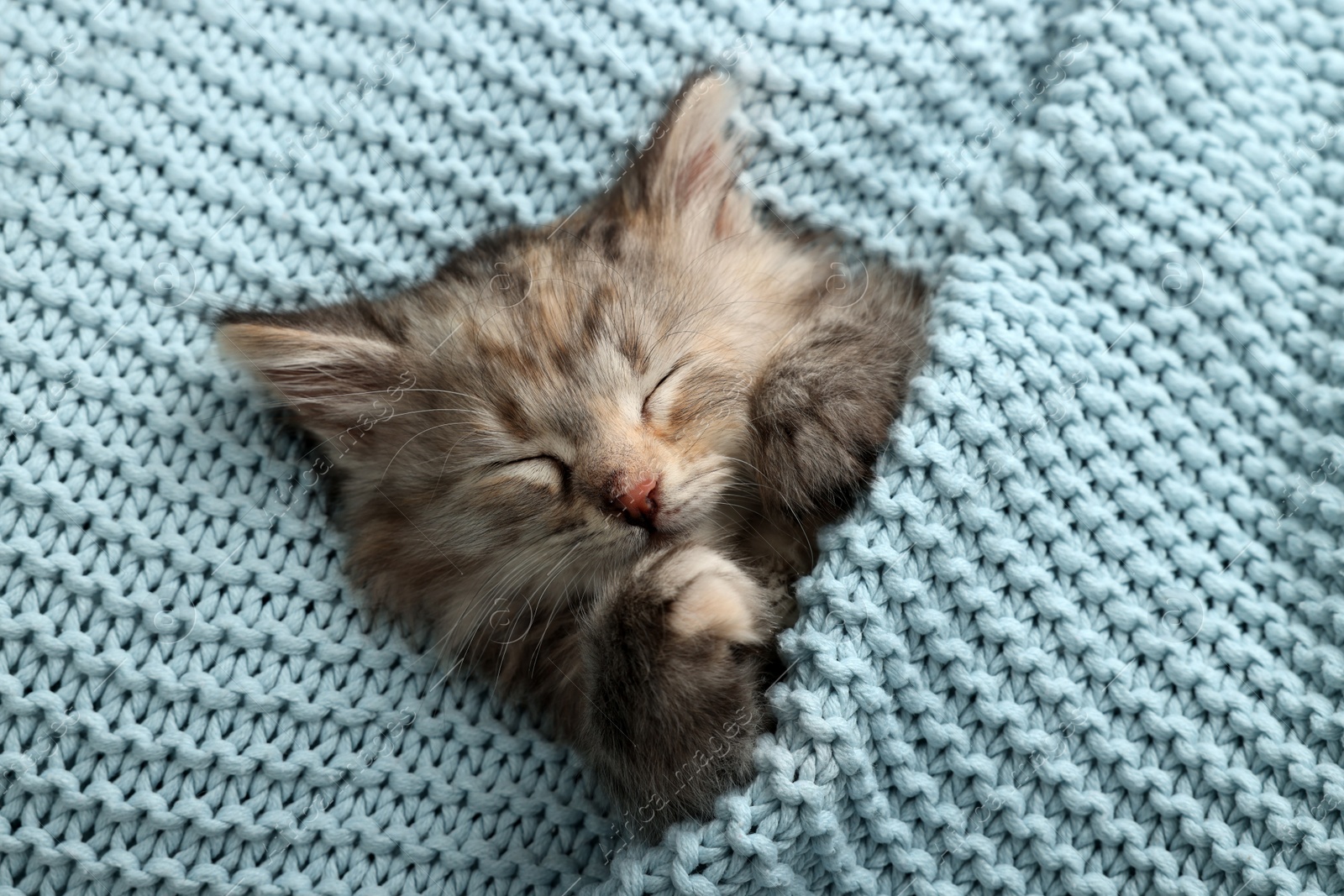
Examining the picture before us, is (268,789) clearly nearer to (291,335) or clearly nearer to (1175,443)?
(291,335)

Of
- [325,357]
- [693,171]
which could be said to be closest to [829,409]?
[693,171]

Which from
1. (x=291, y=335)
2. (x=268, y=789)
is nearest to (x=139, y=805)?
(x=268, y=789)

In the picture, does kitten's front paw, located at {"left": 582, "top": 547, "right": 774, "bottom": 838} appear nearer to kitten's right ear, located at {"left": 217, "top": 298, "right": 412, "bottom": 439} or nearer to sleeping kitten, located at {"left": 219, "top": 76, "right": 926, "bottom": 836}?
sleeping kitten, located at {"left": 219, "top": 76, "right": 926, "bottom": 836}

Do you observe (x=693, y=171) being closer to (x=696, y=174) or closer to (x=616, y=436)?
(x=696, y=174)

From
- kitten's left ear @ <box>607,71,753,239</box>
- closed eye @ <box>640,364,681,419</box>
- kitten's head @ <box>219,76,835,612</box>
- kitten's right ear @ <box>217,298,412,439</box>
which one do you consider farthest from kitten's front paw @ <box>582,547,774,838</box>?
kitten's left ear @ <box>607,71,753,239</box>

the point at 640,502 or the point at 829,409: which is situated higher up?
the point at 829,409

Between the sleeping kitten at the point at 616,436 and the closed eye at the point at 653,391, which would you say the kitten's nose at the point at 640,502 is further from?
the closed eye at the point at 653,391
